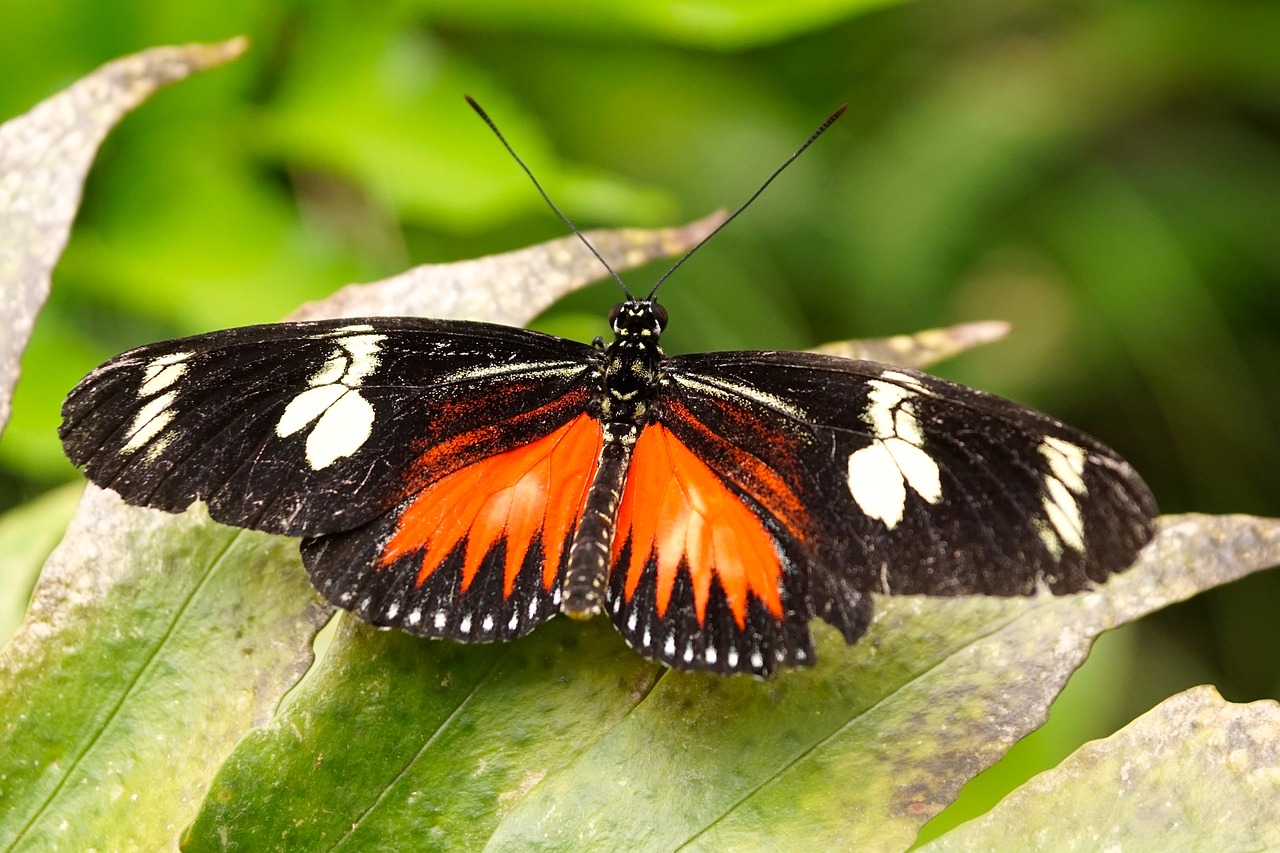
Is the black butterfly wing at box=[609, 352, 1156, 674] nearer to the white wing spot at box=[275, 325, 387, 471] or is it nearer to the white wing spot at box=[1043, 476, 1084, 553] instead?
the white wing spot at box=[1043, 476, 1084, 553]

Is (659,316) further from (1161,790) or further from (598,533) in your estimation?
(1161,790)

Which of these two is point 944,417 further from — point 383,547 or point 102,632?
point 102,632

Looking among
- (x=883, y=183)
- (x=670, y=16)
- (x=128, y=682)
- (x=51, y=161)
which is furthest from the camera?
(x=883, y=183)

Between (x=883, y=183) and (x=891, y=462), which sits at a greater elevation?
(x=883, y=183)

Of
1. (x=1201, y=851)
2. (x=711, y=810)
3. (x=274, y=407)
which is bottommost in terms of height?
(x=1201, y=851)

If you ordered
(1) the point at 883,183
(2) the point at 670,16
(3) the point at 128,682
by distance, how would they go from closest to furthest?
(3) the point at 128,682, (2) the point at 670,16, (1) the point at 883,183

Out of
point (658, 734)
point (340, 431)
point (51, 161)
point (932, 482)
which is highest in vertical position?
point (51, 161)

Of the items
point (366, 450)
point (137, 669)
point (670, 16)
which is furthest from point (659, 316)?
point (670, 16)

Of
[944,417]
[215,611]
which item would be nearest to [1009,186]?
[944,417]

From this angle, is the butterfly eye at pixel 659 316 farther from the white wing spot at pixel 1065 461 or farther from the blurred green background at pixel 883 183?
the blurred green background at pixel 883 183
